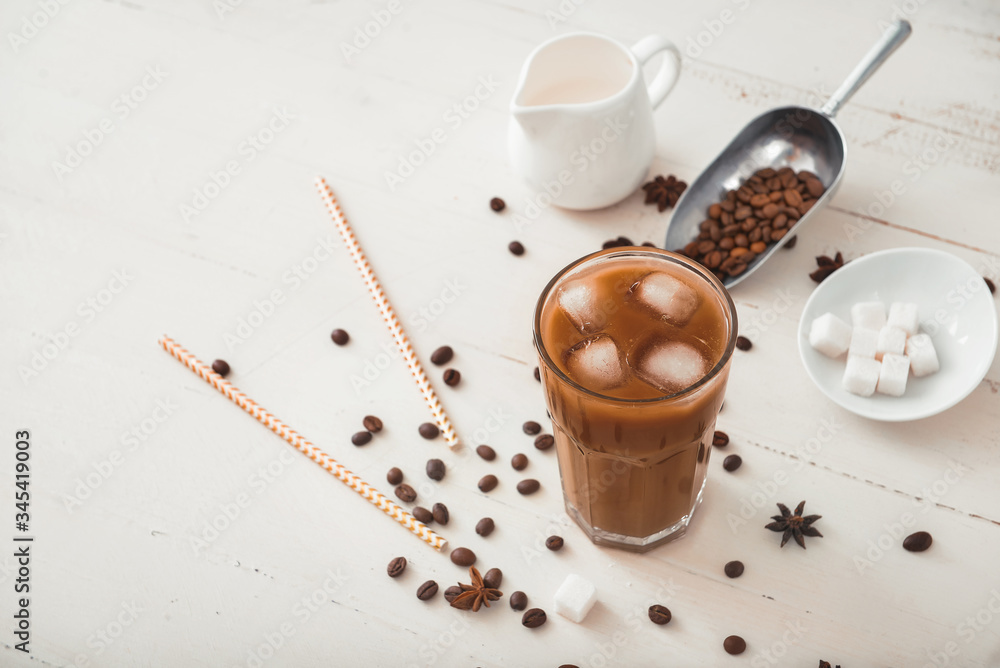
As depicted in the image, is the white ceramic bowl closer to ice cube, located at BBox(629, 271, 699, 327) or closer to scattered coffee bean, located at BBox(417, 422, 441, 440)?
ice cube, located at BBox(629, 271, 699, 327)

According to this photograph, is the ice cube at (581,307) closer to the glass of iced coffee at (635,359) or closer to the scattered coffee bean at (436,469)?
the glass of iced coffee at (635,359)

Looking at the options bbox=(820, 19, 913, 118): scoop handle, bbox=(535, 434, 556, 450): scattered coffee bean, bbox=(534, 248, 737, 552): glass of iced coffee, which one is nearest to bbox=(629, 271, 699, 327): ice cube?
bbox=(534, 248, 737, 552): glass of iced coffee

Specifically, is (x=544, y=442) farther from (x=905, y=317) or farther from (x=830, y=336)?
(x=905, y=317)

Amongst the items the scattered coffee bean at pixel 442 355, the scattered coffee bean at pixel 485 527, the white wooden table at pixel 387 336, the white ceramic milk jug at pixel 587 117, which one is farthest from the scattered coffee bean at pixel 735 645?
the white ceramic milk jug at pixel 587 117

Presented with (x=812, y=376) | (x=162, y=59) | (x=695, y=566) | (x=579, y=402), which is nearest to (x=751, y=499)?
(x=695, y=566)

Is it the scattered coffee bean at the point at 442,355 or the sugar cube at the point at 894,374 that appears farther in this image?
the scattered coffee bean at the point at 442,355

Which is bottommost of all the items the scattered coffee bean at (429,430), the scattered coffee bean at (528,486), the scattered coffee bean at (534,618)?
the scattered coffee bean at (534,618)

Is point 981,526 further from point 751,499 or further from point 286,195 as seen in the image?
point 286,195
